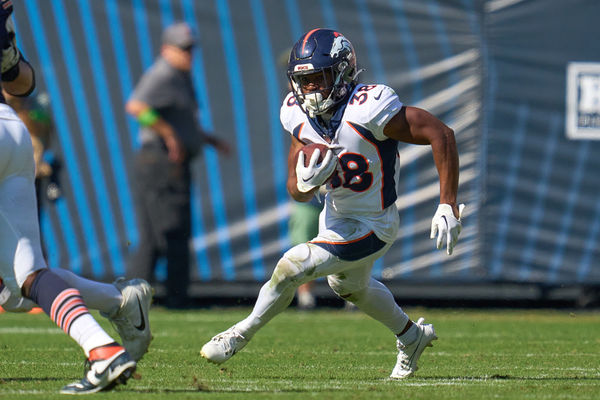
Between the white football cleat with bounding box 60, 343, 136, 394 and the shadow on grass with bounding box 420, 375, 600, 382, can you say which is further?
the shadow on grass with bounding box 420, 375, 600, 382

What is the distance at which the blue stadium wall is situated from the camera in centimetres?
854

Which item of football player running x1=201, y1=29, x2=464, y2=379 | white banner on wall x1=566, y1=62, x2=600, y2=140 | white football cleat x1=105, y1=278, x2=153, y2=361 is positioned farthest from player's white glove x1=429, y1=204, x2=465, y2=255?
white banner on wall x1=566, y1=62, x2=600, y2=140

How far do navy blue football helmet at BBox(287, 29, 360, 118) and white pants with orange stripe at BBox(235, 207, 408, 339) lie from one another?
1.67 feet

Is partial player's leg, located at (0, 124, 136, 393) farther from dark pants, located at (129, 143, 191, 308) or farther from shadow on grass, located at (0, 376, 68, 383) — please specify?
dark pants, located at (129, 143, 191, 308)

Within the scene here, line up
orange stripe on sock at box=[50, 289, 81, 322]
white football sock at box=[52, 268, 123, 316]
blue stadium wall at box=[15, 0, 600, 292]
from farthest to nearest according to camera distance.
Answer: blue stadium wall at box=[15, 0, 600, 292]
white football sock at box=[52, 268, 123, 316]
orange stripe on sock at box=[50, 289, 81, 322]

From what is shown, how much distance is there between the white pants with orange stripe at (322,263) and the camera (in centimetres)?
434

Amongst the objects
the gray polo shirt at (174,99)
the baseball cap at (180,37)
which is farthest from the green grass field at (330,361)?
the baseball cap at (180,37)

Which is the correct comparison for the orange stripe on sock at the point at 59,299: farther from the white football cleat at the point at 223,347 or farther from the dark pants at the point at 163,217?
the dark pants at the point at 163,217

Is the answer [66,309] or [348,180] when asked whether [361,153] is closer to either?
[348,180]

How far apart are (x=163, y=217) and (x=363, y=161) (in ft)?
13.3

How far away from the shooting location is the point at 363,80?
27.9 ft

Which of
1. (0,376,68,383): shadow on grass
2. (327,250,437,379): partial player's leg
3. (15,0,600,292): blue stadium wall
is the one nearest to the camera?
(0,376,68,383): shadow on grass

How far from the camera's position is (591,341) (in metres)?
6.27

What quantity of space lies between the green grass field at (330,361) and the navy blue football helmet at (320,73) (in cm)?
116
